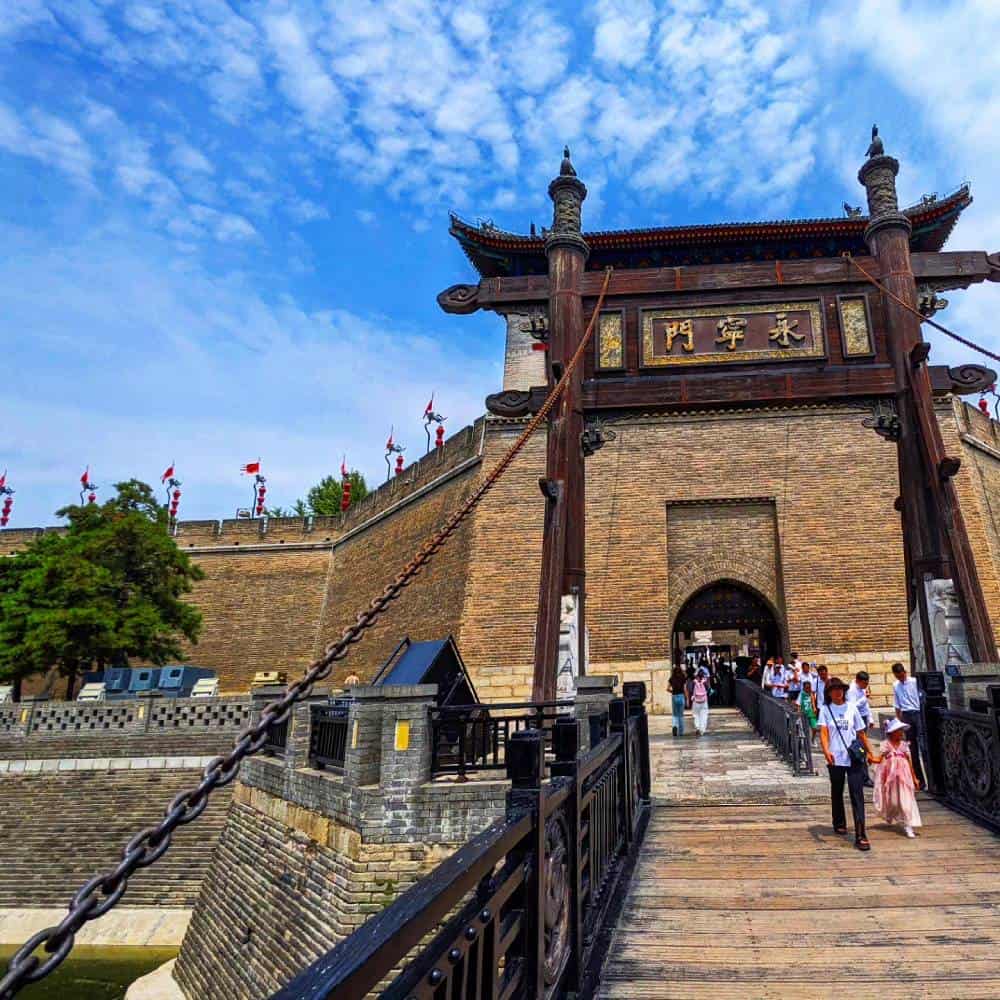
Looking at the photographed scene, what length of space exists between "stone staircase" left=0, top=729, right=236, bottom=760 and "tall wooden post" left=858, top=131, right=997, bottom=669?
12.9m

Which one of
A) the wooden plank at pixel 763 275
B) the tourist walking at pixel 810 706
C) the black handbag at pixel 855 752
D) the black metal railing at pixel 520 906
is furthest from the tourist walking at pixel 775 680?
the black metal railing at pixel 520 906

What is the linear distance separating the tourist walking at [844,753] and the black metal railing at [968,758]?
0.70 meters

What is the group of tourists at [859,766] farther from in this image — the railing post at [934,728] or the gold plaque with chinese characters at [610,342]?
the gold plaque with chinese characters at [610,342]

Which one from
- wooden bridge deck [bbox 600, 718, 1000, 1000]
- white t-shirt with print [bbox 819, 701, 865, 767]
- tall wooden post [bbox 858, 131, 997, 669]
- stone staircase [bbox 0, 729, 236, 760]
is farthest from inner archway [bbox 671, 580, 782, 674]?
Answer: wooden bridge deck [bbox 600, 718, 1000, 1000]

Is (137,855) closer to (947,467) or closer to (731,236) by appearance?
(947,467)

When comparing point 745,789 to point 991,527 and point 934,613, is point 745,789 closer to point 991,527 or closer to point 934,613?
point 934,613

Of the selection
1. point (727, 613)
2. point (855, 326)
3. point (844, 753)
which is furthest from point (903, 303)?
point (727, 613)

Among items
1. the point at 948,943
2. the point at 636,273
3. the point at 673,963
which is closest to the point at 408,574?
the point at 673,963

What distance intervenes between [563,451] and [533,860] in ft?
18.1

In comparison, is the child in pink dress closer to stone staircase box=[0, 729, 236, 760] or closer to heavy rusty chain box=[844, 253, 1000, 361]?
heavy rusty chain box=[844, 253, 1000, 361]

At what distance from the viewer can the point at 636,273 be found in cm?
811

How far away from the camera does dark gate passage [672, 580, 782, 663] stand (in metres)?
16.7

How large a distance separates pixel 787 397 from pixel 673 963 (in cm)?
593

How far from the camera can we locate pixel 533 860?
7.02ft
